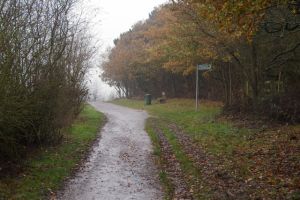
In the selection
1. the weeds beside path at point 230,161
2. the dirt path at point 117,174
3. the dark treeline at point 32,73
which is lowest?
the dirt path at point 117,174

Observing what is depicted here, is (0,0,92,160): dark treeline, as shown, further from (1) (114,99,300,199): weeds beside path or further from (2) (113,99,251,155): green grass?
(2) (113,99,251,155): green grass

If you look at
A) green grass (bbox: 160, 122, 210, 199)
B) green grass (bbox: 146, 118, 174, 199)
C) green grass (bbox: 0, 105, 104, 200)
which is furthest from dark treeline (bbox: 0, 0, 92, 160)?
green grass (bbox: 160, 122, 210, 199)

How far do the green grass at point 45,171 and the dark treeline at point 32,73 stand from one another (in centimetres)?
59

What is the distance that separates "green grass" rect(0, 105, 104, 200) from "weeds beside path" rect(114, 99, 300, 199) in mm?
2662

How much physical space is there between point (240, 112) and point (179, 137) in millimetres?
5855

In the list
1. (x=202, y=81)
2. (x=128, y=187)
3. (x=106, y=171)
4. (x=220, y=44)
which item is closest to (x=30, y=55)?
(x=106, y=171)

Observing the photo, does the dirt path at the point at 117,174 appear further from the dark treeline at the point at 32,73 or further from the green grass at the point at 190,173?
the dark treeline at the point at 32,73

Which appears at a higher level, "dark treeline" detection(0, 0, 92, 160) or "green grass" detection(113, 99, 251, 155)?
"dark treeline" detection(0, 0, 92, 160)

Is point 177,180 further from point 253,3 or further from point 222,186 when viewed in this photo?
point 253,3

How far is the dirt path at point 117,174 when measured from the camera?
956 cm

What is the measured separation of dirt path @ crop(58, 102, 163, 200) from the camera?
956 cm

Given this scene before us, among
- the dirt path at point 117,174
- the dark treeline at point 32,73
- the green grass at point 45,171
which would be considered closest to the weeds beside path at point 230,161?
the dirt path at point 117,174

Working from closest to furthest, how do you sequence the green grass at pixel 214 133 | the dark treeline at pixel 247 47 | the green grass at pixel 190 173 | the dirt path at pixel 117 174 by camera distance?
1. the green grass at pixel 190 173
2. the dirt path at pixel 117 174
3. the dark treeline at pixel 247 47
4. the green grass at pixel 214 133

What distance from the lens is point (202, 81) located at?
41.8 metres
